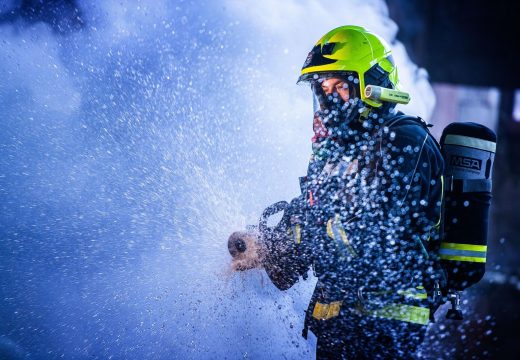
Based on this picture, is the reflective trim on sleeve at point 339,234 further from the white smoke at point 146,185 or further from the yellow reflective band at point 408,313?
the white smoke at point 146,185

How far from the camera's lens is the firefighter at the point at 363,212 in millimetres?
2480

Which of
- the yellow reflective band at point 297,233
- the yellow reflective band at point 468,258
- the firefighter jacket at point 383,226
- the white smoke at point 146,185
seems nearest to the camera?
the firefighter jacket at point 383,226

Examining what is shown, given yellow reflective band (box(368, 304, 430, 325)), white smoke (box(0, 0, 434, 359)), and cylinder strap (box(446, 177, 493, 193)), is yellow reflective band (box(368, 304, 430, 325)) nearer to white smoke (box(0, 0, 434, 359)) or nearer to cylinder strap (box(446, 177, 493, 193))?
cylinder strap (box(446, 177, 493, 193))

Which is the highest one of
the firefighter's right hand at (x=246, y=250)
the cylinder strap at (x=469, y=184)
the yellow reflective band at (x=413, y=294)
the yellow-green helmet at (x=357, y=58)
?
the yellow-green helmet at (x=357, y=58)

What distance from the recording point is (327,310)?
2.74 metres

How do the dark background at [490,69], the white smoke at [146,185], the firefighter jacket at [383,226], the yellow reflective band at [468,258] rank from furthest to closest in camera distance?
1. the dark background at [490,69]
2. the white smoke at [146,185]
3. the yellow reflective band at [468,258]
4. the firefighter jacket at [383,226]

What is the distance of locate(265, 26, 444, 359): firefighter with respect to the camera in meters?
2.48

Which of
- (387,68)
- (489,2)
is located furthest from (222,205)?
(489,2)

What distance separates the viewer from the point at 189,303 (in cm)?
407

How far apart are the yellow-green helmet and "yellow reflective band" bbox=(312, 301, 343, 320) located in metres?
1.15

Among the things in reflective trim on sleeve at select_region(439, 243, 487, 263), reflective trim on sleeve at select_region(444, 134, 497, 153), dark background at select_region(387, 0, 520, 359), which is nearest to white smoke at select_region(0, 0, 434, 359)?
reflective trim on sleeve at select_region(439, 243, 487, 263)

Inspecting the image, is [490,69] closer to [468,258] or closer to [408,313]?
[468,258]

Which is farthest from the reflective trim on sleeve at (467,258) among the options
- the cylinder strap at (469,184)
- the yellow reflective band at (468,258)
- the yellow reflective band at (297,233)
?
the yellow reflective band at (297,233)

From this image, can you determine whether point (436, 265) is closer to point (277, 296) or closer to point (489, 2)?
point (277, 296)
